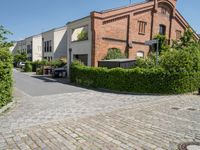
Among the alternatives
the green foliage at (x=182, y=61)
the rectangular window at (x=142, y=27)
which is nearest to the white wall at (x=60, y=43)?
the rectangular window at (x=142, y=27)

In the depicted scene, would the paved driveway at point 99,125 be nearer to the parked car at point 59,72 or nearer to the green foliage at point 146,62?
the green foliage at point 146,62

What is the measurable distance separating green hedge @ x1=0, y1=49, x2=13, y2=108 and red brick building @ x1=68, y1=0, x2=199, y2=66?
11.4 m

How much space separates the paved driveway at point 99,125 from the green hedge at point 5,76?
0.65m

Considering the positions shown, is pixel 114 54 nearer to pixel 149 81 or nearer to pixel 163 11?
pixel 149 81

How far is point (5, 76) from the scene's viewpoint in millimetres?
8922

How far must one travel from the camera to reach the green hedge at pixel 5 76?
8586mm

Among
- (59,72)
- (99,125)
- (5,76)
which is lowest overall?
(99,125)

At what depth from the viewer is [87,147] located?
500 centimetres

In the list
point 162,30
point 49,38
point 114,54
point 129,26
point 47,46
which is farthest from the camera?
point 47,46

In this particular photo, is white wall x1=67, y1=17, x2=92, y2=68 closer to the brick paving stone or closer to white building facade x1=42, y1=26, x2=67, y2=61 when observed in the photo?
the brick paving stone

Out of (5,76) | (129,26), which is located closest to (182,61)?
(5,76)

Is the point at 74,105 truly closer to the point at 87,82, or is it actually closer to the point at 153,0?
the point at 87,82

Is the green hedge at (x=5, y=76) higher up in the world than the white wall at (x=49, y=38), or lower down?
lower down

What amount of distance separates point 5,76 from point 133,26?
17.0 m
